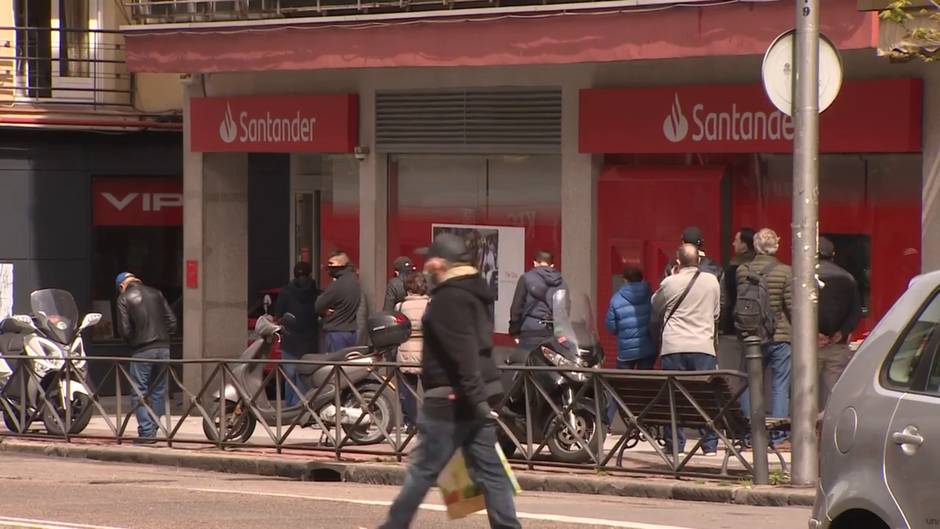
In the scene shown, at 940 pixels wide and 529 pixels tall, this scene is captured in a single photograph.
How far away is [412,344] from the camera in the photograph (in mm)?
14047

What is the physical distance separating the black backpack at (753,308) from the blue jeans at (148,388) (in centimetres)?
524

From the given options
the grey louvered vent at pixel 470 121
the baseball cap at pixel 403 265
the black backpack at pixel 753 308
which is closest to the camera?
the black backpack at pixel 753 308

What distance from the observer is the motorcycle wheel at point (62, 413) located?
15.9 m

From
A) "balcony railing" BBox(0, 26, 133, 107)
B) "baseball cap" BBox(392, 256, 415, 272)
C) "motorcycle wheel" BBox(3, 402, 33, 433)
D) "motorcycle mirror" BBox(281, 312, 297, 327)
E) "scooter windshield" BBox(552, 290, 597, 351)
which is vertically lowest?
"motorcycle wheel" BBox(3, 402, 33, 433)

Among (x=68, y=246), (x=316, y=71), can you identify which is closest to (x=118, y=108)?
(x=68, y=246)

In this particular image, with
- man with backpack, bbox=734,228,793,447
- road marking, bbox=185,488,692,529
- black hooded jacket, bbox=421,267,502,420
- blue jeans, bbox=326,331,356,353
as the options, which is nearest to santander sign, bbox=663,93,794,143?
man with backpack, bbox=734,228,793,447

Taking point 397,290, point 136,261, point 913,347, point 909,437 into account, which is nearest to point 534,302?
point 397,290

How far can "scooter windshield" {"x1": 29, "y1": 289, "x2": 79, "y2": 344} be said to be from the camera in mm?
16609

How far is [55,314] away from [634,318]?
6.19 metres

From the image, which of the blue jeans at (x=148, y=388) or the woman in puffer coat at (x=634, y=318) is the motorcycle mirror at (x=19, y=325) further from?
the woman in puffer coat at (x=634, y=318)

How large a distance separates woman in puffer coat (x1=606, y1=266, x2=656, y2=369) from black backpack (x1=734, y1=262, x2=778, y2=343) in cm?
97

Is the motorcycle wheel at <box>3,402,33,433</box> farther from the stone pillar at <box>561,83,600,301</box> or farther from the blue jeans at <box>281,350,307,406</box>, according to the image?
the stone pillar at <box>561,83,600,301</box>

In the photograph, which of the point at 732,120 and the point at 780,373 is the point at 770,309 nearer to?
the point at 780,373

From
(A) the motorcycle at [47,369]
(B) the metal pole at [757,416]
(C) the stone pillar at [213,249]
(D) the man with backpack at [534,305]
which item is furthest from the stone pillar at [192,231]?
(B) the metal pole at [757,416]
